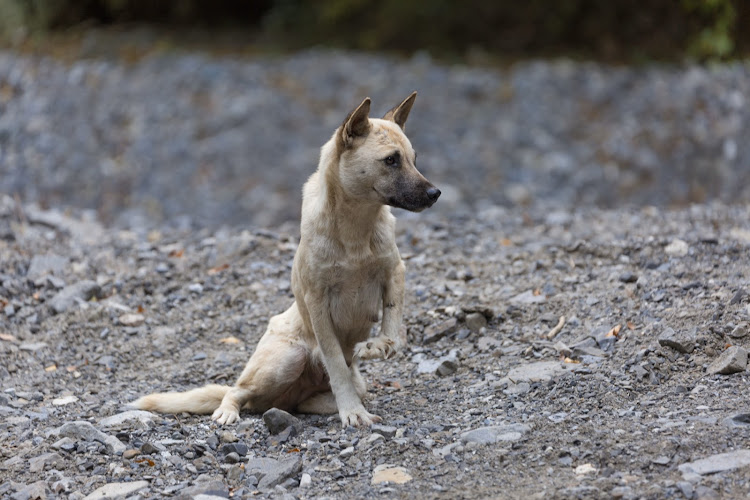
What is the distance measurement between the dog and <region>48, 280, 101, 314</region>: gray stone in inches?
97.7

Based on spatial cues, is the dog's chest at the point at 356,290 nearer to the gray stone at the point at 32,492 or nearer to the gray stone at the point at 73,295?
the gray stone at the point at 32,492

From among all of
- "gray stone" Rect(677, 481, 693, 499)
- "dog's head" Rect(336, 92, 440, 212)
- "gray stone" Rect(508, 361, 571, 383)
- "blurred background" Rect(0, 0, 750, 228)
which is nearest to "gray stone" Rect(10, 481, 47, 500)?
"dog's head" Rect(336, 92, 440, 212)

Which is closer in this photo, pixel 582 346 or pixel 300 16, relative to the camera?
pixel 582 346

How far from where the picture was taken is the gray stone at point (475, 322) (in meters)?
6.41

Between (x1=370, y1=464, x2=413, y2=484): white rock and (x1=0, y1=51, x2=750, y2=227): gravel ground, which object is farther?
(x1=0, y1=51, x2=750, y2=227): gravel ground

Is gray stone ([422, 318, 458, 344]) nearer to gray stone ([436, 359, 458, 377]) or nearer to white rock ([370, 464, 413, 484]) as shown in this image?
gray stone ([436, 359, 458, 377])

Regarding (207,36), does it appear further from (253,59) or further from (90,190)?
(90,190)

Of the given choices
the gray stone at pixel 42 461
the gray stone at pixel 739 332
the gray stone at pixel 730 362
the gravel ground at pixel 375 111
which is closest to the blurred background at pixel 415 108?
the gravel ground at pixel 375 111

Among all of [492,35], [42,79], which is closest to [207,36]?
[42,79]

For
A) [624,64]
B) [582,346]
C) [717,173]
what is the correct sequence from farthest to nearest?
[624,64]
[717,173]
[582,346]

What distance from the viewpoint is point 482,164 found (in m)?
12.6

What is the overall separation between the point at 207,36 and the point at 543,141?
7.00 metres

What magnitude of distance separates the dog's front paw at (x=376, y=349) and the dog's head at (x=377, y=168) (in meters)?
0.82

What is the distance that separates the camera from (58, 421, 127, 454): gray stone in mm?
4754
